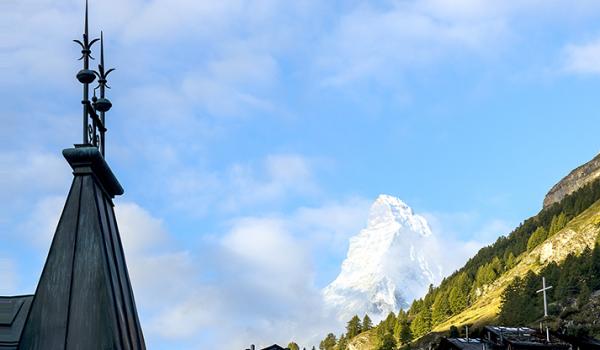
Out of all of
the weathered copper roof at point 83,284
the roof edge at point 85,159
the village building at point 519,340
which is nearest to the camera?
the weathered copper roof at point 83,284

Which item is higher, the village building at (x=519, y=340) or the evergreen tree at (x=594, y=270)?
the evergreen tree at (x=594, y=270)

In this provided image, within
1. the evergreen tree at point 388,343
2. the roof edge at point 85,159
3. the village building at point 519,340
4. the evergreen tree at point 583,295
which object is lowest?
the roof edge at point 85,159

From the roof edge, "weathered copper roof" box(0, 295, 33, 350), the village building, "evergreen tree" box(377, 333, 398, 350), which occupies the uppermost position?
"evergreen tree" box(377, 333, 398, 350)

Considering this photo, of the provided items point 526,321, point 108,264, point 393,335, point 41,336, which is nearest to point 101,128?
point 108,264

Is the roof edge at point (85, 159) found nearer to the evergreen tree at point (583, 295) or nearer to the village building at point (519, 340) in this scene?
the village building at point (519, 340)

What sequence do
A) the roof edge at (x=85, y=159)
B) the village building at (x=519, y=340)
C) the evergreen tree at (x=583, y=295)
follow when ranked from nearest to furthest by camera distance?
1. the roof edge at (x=85, y=159)
2. the village building at (x=519, y=340)
3. the evergreen tree at (x=583, y=295)

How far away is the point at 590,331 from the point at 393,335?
81.6 meters

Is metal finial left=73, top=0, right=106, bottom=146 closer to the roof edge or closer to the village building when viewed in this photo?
the roof edge

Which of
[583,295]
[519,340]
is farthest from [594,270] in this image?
[519,340]

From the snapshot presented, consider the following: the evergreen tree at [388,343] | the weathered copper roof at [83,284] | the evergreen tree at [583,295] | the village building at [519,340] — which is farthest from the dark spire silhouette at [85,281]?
the evergreen tree at [388,343]

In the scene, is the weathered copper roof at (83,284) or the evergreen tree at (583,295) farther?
the evergreen tree at (583,295)

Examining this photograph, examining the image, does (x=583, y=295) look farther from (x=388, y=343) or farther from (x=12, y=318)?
(x=12, y=318)

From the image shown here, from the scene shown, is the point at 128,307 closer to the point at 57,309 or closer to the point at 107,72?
the point at 57,309

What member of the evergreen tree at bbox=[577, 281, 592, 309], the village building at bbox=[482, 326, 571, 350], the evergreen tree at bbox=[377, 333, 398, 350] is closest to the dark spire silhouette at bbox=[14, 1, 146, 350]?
the village building at bbox=[482, 326, 571, 350]
